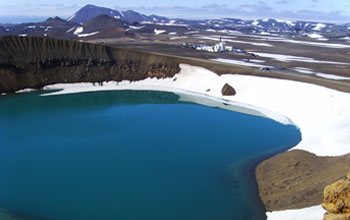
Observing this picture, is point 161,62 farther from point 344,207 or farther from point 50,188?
point 344,207

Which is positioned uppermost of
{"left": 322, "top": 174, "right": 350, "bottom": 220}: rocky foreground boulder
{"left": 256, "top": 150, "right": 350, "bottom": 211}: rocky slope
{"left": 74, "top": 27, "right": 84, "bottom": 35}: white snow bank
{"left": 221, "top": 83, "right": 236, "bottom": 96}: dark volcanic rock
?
{"left": 322, "top": 174, "right": 350, "bottom": 220}: rocky foreground boulder

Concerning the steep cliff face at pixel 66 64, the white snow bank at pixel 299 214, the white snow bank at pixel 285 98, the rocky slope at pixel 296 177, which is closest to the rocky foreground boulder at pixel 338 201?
the white snow bank at pixel 299 214

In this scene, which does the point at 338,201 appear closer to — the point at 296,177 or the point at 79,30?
the point at 296,177

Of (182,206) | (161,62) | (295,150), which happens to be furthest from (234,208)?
(161,62)

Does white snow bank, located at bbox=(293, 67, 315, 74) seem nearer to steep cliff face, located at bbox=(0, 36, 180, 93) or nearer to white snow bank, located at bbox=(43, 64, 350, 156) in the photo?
white snow bank, located at bbox=(43, 64, 350, 156)

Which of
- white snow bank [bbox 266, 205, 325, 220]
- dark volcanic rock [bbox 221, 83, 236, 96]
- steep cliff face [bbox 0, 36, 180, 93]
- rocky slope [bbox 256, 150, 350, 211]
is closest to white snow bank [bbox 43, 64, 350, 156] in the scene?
dark volcanic rock [bbox 221, 83, 236, 96]

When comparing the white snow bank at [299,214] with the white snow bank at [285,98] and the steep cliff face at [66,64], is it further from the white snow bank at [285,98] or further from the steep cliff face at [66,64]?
the steep cliff face at [66,64]

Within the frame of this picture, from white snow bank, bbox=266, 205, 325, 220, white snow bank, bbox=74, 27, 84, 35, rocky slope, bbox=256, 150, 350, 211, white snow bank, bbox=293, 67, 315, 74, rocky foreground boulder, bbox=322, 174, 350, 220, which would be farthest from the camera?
white snow bank, bbox=74, 27, 84, 35
